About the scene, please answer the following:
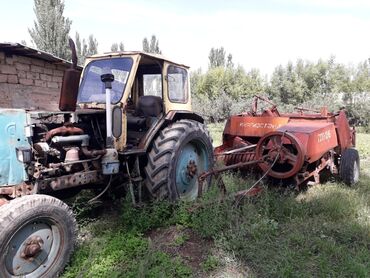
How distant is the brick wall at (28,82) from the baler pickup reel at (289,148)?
17.7 feet

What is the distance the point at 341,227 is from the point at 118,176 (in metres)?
2.60

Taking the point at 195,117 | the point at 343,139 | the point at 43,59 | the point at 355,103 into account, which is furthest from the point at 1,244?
the point at 355,103

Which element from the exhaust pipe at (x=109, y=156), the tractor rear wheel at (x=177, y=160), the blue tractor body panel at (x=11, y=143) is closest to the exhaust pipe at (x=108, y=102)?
the exhaust pipe at (x=109, y=156)

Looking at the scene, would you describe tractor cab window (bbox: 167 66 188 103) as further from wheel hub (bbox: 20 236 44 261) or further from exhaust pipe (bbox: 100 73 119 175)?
wheel hub (bbox: 20 236 44 261)

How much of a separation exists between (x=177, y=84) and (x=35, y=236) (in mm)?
2846

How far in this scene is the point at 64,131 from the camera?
142 inches

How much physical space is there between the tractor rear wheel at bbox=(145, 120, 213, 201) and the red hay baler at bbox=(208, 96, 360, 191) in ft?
1.43

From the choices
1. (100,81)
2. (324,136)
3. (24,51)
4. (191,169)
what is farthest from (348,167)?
(24,51)

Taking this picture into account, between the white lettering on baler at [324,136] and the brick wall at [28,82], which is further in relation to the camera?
the brick wall at [28,82]

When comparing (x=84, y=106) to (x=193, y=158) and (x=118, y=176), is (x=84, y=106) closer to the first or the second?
(x=118, y=176)

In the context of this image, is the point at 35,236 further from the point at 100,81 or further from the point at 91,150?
the point at 100,81

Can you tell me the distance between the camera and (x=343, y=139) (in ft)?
21.0

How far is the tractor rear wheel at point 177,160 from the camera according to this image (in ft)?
13.9

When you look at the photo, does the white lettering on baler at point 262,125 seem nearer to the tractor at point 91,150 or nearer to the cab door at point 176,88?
the tractor at point 91,150
